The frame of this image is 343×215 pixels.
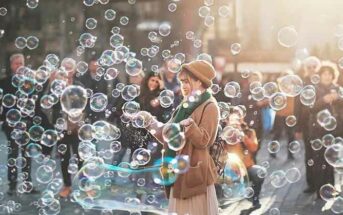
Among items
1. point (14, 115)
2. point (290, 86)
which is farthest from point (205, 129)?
point (14, 115)

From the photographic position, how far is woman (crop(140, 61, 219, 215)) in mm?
4473

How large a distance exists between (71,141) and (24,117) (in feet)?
1.93

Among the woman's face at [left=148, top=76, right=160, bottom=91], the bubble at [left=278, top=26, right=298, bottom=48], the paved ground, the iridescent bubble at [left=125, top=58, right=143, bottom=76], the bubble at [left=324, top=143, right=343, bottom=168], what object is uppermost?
the bubble at [left=278, top=26, right=298, bottom=48]

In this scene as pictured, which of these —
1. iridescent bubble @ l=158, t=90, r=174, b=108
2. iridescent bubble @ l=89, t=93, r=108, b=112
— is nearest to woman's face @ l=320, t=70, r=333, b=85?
iridescent bubble @ l=158, t=90, r=174, b=108

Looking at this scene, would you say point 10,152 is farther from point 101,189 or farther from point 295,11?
point 295,11

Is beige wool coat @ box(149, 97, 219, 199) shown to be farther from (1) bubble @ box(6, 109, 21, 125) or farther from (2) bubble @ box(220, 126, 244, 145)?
(1) bubble @ box(6, 109, 21, 125)

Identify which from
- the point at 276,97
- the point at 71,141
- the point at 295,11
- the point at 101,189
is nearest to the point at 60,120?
the point at 71,141

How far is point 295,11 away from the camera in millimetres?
15250

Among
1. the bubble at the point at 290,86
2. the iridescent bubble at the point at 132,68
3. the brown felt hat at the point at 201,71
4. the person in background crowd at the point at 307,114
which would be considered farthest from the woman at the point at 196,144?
the person in background crowd at the point at 307,114

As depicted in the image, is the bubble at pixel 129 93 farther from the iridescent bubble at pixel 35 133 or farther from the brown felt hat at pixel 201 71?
the brown felt hat at pixel 201 71

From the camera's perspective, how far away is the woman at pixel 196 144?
4.47m

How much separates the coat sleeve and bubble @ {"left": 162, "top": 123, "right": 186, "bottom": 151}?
5 cm

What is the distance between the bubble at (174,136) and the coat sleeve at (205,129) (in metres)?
0.05

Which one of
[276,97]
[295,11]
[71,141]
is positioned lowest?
[71,141]
